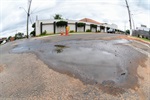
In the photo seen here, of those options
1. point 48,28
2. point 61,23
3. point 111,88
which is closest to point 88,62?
point 111,88

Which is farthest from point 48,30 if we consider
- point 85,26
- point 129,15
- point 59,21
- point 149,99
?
point 149,99

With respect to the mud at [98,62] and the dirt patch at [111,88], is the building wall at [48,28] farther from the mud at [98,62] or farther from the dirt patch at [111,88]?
the dirt patch at [111,88]

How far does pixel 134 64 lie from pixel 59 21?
4980 cm

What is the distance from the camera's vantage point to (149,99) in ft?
24.1

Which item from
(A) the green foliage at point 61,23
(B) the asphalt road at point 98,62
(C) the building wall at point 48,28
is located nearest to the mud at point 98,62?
(B) the asphalt road at point 98,62

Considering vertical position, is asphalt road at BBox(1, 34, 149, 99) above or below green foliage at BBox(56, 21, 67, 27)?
below

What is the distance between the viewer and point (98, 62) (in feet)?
29.3

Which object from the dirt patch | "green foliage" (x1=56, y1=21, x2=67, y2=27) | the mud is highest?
"green foliage" (x1=56, y1=21, x2=67, y2=27)

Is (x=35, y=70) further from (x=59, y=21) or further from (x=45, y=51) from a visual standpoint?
(x=59, y=21)

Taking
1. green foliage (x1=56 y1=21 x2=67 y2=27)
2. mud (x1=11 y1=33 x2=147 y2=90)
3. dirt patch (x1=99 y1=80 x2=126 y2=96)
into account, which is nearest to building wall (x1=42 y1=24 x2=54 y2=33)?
green foliage (x1=56 y1=21 x2=67 y2=27)

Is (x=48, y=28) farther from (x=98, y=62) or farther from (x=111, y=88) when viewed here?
(x=111, y=88)

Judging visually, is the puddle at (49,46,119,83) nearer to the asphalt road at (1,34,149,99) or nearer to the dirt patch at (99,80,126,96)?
the asphalt road at (1,34,149,99)

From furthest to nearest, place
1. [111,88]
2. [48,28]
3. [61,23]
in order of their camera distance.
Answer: [48,28], [61,23], [111,88]

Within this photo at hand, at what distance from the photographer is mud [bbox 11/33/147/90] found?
25.4ft
